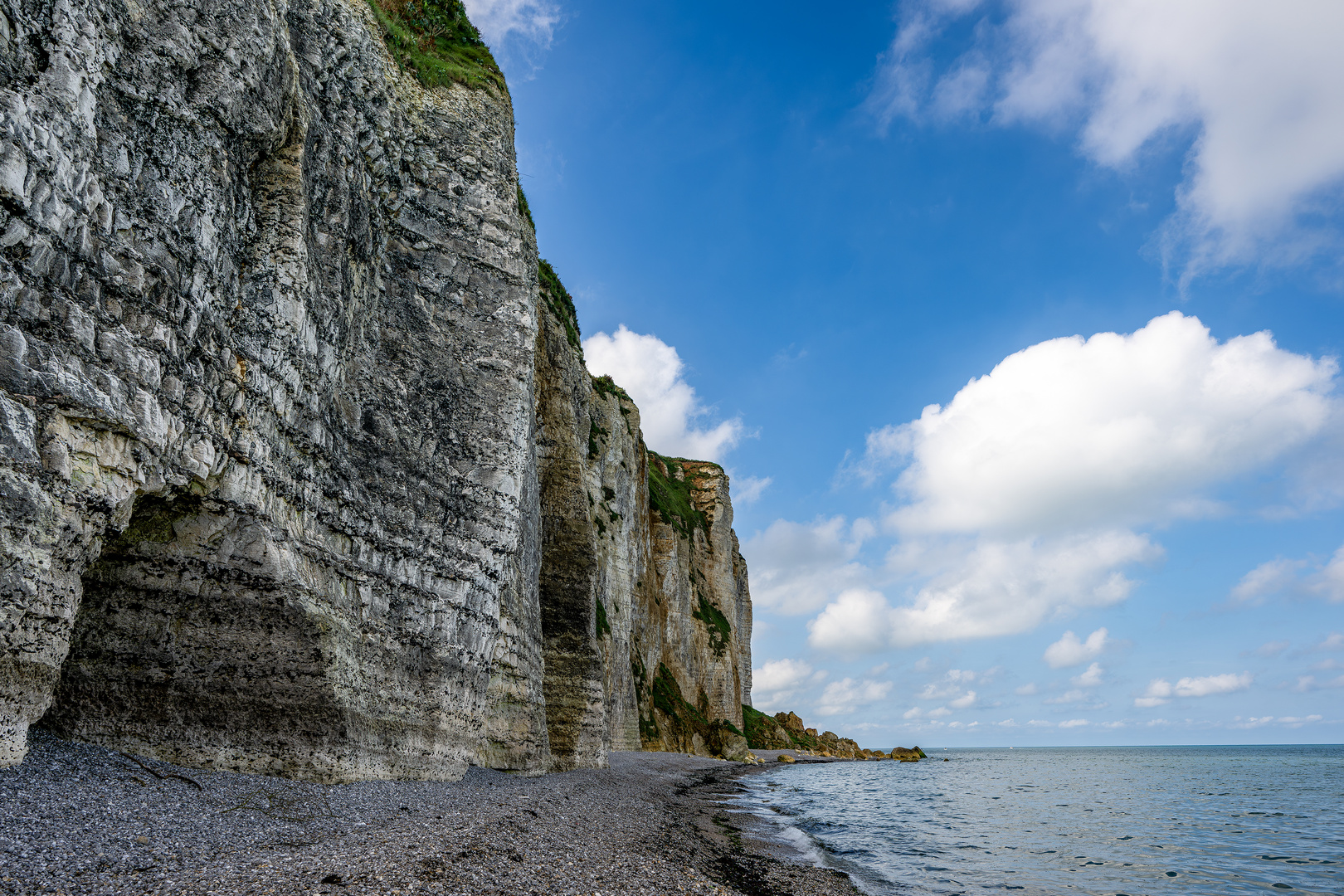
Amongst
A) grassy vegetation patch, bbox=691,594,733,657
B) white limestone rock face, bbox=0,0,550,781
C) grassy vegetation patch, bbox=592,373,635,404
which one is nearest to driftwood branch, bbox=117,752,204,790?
white limestone rock face, bbox=0,0,550,781

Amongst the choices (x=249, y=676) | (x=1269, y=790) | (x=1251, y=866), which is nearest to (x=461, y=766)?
(x=249, y=676)

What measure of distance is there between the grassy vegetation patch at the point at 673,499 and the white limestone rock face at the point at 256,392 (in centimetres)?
4099

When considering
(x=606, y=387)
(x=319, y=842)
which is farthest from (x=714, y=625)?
(x=319, y=842)

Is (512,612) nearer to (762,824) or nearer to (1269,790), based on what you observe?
(762,824)

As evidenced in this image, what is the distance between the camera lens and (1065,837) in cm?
2081

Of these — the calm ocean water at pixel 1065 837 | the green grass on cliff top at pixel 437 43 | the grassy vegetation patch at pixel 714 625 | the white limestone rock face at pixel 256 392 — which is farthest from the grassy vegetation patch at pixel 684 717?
the green grass on cliff top at pixel 437 43

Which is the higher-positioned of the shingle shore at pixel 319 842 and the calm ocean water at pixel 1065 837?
the shingle shore at pixel 319 842

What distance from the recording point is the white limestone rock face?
27.1 feet

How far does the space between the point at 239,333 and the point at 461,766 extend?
11.0m

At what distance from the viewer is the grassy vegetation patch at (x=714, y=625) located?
216 ft

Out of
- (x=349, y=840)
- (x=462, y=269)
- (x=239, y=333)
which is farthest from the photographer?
(x=462, y=269)

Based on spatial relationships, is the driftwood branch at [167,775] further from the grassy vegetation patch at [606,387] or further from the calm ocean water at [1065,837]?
the grassy vegetation patch at [606,387]

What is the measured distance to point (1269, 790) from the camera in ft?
138

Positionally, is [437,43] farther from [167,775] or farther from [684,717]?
[684,717]
